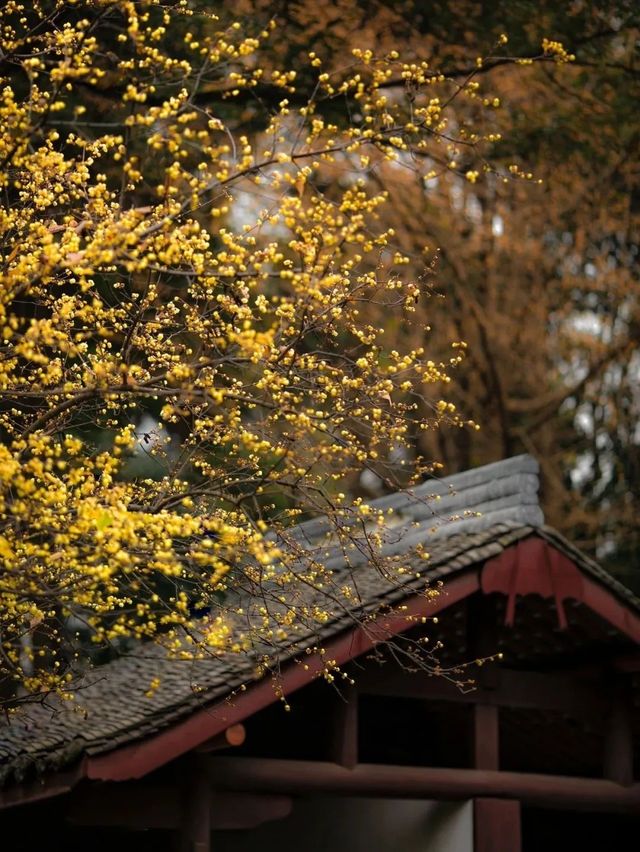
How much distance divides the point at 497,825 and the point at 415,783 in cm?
70

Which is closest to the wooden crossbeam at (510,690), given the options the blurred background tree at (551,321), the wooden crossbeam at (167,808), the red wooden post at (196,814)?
the wooden crossbeam at (167,808)

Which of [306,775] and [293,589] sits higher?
[293,589]

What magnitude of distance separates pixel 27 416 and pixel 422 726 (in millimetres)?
5548

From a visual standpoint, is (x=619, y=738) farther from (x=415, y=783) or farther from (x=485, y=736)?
(x=415, y=783)

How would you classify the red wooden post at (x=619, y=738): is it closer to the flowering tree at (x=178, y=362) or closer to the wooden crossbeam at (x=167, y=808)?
the wooden crossbeam at (x=167, y=808)

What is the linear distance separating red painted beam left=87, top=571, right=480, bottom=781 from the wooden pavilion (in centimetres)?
1

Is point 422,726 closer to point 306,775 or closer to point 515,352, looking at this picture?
point 306,775

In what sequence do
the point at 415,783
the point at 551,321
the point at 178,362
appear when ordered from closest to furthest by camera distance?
the point at 178,362, the point at 415,783, the point at 551,321

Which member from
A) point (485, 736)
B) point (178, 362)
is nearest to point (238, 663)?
point (485, 736)

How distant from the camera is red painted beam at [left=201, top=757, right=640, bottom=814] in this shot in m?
9.14

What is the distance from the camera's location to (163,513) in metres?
6.63

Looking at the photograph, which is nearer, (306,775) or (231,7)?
(306,775)

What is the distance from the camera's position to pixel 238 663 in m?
8.95

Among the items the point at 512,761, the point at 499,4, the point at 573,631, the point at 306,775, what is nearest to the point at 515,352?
the point at 499,4
